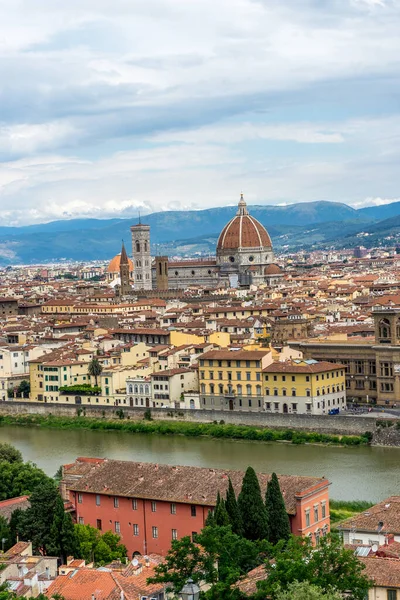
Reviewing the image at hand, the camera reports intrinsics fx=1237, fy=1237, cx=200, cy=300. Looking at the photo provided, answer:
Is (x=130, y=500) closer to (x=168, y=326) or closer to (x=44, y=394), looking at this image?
(x=44, y=394)

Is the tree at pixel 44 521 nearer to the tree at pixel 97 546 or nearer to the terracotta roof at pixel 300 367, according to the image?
the tree at pixel 97 546

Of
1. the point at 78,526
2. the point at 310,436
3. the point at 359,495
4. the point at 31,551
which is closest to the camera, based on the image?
the point at 31,551

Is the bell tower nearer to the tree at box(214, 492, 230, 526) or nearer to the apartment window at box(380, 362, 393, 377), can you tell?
the apartment window at box(380, 362, 393, 377)

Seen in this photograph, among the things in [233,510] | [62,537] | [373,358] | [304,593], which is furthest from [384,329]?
[304,593]

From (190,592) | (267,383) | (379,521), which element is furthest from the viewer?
(267,383)

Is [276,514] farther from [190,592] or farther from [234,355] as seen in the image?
[234,355]

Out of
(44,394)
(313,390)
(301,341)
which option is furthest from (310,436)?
(44,394)
